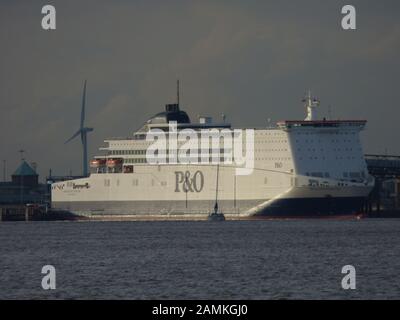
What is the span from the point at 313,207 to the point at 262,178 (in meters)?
5.36

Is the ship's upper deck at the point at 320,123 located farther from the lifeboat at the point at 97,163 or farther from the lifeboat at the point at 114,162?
the lifeboat at the point at 97,163

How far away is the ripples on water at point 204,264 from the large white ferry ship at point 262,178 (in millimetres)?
20989

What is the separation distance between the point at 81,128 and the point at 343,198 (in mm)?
50529

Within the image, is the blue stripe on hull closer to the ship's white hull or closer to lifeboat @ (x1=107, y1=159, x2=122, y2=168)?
the ship's white hull

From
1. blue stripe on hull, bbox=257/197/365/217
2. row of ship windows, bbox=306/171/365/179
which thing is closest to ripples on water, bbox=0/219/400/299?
blue stripe on hull, bbox=257/197/365/217

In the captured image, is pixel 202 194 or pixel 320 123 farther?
pixel 202 194

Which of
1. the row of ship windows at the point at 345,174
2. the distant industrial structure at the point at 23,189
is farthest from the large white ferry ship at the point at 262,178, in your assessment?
the distant industrial structure at the point at 23,189

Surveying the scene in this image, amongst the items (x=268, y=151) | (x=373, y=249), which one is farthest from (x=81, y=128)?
(x=373, y=249)

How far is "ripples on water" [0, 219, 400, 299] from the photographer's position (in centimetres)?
4581

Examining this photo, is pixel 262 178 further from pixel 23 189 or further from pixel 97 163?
pixel 23 189

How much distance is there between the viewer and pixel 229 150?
123 metres

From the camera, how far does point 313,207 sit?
119062 millimetres

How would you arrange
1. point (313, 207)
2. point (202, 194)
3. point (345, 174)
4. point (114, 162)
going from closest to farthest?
point (313, 207)
point (345, 174)
point (202, 194)
point (114, 162)

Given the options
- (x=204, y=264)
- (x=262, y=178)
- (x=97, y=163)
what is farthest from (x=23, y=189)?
(x=204, y=264)
